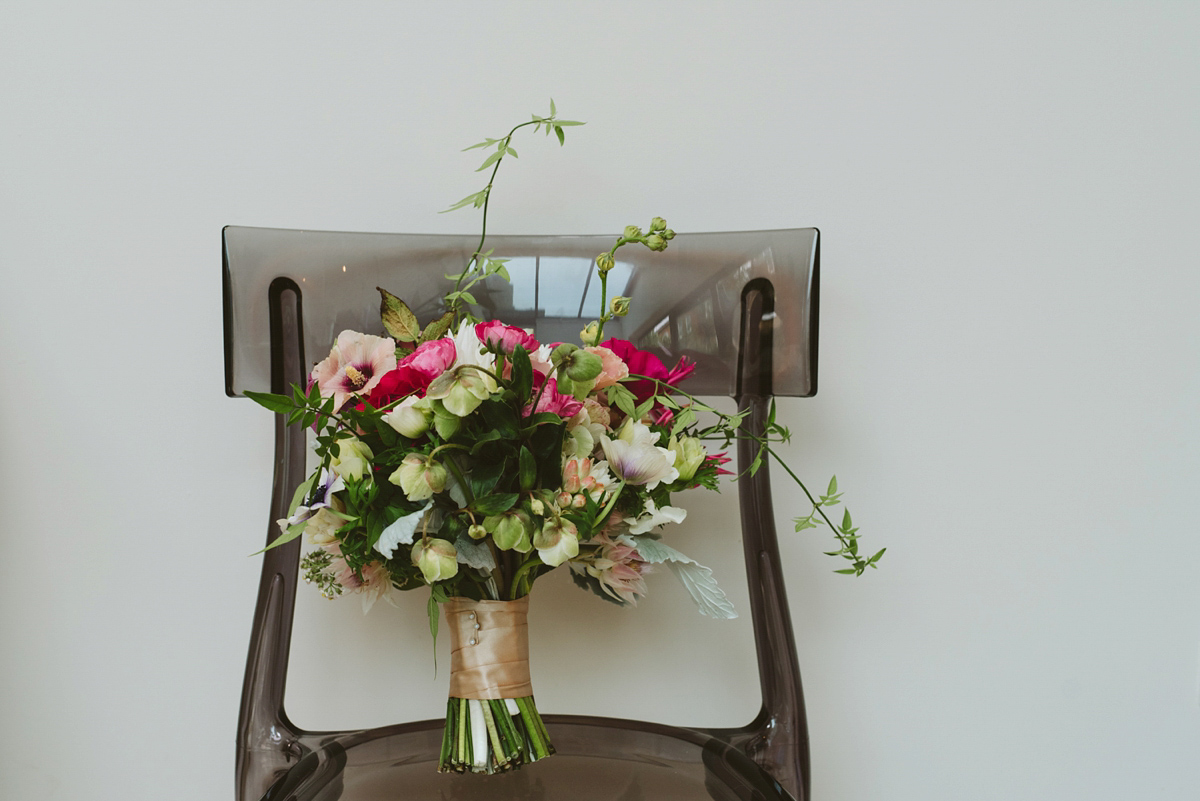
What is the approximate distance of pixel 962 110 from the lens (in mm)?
901

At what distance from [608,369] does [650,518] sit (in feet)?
0.34

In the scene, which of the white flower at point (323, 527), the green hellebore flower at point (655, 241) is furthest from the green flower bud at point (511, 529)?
the green hellebore flower at point (655, 241)

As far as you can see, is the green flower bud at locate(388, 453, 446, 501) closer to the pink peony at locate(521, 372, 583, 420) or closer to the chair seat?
the pink peony at locate(521, 372, 583, 420)

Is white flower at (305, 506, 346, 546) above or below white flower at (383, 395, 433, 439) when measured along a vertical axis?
below

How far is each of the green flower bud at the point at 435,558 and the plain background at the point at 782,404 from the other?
408 mm

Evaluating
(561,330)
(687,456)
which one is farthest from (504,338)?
(561,330)

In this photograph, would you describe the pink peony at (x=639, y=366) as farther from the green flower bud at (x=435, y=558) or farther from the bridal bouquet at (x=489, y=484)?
the green flower bud at (x=435, y=558)

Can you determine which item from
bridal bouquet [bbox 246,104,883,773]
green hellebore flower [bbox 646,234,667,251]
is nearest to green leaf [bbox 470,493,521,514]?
bridal bouquet [bbox 246,104,883,773]

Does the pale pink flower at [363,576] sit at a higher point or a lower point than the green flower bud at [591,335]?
lower

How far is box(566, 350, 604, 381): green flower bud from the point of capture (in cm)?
47

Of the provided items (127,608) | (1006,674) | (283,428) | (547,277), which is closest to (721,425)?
(547,277)

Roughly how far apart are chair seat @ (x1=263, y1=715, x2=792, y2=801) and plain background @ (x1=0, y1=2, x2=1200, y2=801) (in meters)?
0.22

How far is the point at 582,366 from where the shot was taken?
471 millimetres

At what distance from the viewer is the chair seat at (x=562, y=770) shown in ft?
1.81
